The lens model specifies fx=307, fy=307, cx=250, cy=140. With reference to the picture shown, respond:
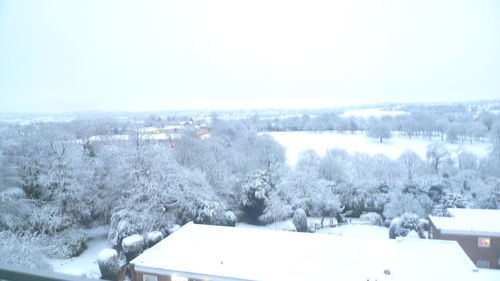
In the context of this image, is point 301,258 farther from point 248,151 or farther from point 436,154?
point 436,154

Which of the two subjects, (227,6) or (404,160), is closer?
(227,6)

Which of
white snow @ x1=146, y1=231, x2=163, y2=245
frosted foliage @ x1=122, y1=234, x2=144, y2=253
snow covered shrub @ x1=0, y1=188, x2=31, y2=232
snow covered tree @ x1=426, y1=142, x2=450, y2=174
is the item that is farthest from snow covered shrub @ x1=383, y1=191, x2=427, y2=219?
snow covered shrub @ x1=0, y1=188, x2=31, y2=232

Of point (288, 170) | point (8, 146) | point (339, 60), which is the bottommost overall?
point (288, 170)

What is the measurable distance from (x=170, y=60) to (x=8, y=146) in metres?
5.22

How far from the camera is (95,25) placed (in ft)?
15.0

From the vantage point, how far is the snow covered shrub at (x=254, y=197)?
10055 millimetres

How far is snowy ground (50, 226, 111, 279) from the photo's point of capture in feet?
20.6

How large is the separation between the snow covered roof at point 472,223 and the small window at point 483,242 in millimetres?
144

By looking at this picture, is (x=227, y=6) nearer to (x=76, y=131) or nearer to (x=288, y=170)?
(x=288, y=170)

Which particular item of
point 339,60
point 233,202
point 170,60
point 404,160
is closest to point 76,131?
point 170,60

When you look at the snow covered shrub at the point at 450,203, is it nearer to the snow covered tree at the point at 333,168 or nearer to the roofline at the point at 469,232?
the roofline at the point at 469,232

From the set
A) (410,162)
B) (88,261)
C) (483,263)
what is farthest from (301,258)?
(410,162)

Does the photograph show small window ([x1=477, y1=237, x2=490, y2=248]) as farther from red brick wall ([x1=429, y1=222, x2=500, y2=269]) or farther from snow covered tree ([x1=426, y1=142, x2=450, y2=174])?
snow covered tree ([x1=426, y1=142, x2=450, y2=174])

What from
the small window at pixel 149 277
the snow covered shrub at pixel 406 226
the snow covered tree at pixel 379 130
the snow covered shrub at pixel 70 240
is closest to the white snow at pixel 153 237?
the snow covered shrub at pixel 70 240
